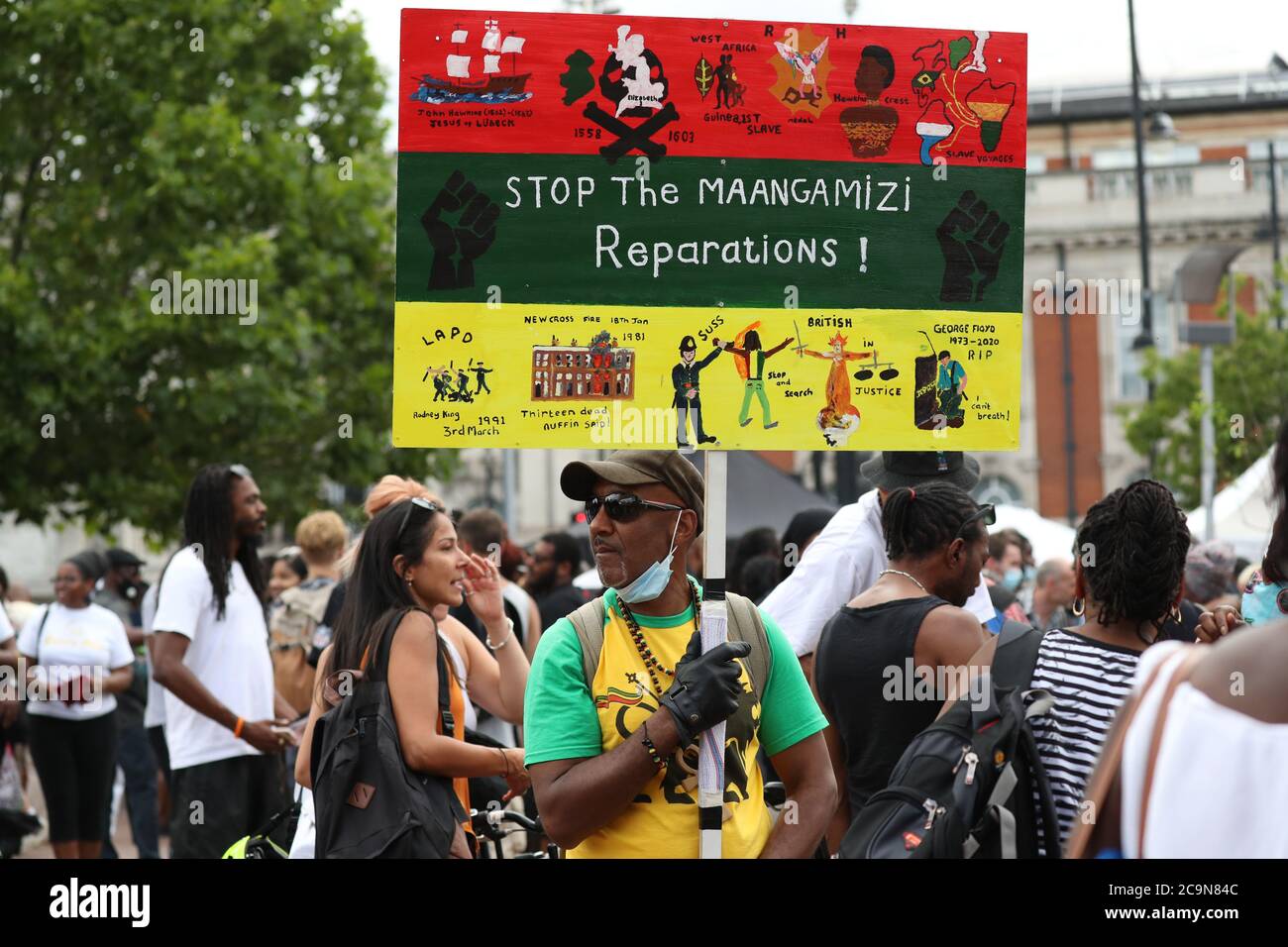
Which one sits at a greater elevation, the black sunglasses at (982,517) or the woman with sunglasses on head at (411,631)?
the black sunglasses at (982,517)

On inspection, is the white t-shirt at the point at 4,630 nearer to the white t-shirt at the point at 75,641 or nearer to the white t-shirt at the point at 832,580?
the white t-shirt at the point at 75,641

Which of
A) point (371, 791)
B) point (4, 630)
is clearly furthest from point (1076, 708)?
point (4, 630)

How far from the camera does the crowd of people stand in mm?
2135

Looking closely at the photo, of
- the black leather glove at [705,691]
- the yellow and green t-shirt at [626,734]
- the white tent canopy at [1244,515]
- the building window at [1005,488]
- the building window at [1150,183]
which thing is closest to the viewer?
the black leather glove at [705,691]

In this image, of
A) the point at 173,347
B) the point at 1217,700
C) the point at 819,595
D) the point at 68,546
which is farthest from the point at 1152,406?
the point at 1217,700

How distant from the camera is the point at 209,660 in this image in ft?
21.4

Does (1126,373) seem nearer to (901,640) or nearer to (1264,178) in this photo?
(1264,178)

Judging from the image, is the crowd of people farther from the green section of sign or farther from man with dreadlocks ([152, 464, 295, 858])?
the green section of sign

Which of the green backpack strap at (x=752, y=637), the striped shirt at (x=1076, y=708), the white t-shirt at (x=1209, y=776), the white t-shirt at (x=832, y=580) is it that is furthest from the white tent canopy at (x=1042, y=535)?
the white t-shirt at (x=1209, y=776)

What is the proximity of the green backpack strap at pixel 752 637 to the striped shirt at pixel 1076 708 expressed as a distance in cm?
60

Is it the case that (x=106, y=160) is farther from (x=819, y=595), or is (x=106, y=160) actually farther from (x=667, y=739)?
(x=667, y=739)

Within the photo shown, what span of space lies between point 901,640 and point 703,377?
0.97 m

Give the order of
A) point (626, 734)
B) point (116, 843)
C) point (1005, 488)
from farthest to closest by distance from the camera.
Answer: point (1005, 488)
point (116, 843)
point (626, 734)

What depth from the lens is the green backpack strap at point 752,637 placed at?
12.5 ft
